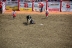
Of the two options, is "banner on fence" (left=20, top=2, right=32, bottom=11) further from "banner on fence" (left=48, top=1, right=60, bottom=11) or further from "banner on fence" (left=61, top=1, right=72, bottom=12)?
"banner on fence" (left=61, top=1, right=72, bottom=12)

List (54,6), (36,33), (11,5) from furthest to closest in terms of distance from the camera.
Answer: (11,5)
(54,6)
(36,33)

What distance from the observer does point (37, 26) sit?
65.9ft

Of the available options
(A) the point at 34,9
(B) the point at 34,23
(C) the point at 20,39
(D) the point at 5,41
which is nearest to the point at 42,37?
(C) the point at 20,39

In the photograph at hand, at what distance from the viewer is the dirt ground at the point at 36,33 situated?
15.1 metres

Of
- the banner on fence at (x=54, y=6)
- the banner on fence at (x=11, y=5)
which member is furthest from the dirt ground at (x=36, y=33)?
the banner on fence at (x=11, y=5)

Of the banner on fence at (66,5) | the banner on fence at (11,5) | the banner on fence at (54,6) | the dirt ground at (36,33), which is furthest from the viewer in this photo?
the banner on fence at (11,5)

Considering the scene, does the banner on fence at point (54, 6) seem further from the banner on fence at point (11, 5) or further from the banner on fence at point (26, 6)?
the banner on fence at point (11, 5)

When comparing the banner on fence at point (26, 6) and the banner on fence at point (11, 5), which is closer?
the banner on fence at point (26, 6)

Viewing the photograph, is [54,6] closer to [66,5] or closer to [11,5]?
[66,5]

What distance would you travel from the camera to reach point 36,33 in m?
17.8

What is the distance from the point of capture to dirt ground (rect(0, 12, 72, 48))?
15081mm

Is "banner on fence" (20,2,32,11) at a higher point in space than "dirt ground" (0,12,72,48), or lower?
higher

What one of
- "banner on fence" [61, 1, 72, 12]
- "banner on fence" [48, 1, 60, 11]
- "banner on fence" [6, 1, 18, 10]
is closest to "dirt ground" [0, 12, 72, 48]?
"banner on fence" [61, 1, 72, 12]

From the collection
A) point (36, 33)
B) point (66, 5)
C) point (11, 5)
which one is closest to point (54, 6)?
point (66, 5)
